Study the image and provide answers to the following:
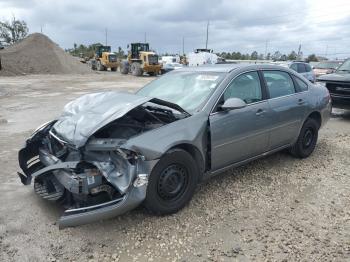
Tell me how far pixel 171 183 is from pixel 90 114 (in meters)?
1.15

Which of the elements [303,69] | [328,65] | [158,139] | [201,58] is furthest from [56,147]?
[201,58]

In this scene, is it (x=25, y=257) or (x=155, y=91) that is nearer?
(x=25, y=257)

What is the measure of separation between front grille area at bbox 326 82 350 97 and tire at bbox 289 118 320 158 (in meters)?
4.17

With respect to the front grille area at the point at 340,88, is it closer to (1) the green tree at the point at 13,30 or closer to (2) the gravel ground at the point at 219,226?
(2) the gravel ground at the point at 219,226

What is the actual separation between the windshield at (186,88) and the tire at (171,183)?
683 millimetres

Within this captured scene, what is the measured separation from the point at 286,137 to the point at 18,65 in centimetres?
3495

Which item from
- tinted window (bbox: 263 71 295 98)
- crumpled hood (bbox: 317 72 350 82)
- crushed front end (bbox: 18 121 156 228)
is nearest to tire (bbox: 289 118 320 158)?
tinted window (bbox: 263 71 295 98)

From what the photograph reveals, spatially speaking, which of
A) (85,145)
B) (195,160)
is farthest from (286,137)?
(85,145)

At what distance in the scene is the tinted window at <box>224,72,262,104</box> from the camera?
4.59 m

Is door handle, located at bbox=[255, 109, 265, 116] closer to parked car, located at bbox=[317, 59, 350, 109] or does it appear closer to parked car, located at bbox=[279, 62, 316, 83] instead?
parked car, located at bbox=[317, 59, 350, 109]

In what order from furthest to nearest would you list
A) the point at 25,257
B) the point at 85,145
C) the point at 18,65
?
the point at 18,65
the point at 85,145
the point at 25,257

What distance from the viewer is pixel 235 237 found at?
3594 mm

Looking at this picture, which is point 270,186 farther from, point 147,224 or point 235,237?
point 147,224

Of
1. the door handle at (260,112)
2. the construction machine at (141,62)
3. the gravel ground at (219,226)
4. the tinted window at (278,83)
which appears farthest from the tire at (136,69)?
the door handle at (260,112)
